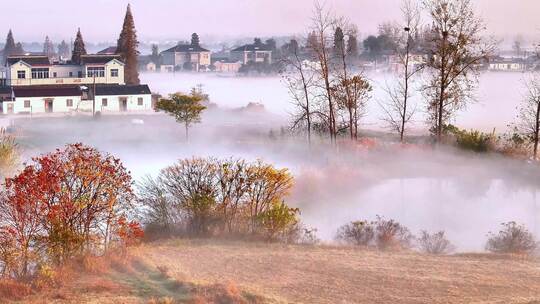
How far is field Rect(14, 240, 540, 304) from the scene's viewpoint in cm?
896

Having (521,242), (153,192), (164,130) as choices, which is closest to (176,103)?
(164,130)

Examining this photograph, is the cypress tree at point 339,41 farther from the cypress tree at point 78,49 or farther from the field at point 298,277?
the cypress tree at point 78,49

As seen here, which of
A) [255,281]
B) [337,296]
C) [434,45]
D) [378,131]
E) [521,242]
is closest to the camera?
[337,296]

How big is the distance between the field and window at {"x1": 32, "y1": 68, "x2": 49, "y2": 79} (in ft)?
82.6

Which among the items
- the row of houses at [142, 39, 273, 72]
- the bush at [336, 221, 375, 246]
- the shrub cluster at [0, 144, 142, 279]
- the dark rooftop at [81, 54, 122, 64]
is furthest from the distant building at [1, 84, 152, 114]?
the row of houses at [142, 39, 273, 72]

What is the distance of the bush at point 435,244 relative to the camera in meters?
11.4

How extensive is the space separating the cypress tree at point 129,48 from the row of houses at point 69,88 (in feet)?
5.82

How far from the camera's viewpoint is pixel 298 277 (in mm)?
9891

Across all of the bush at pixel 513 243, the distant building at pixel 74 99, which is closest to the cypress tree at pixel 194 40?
the distant building at pixel 74 99

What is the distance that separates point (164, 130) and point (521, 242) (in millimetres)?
16740

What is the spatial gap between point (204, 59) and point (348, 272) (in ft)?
201

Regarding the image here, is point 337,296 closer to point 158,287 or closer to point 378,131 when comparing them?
point 158,287

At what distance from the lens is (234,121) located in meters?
30.3

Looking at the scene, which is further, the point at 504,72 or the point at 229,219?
the point at 504,72
